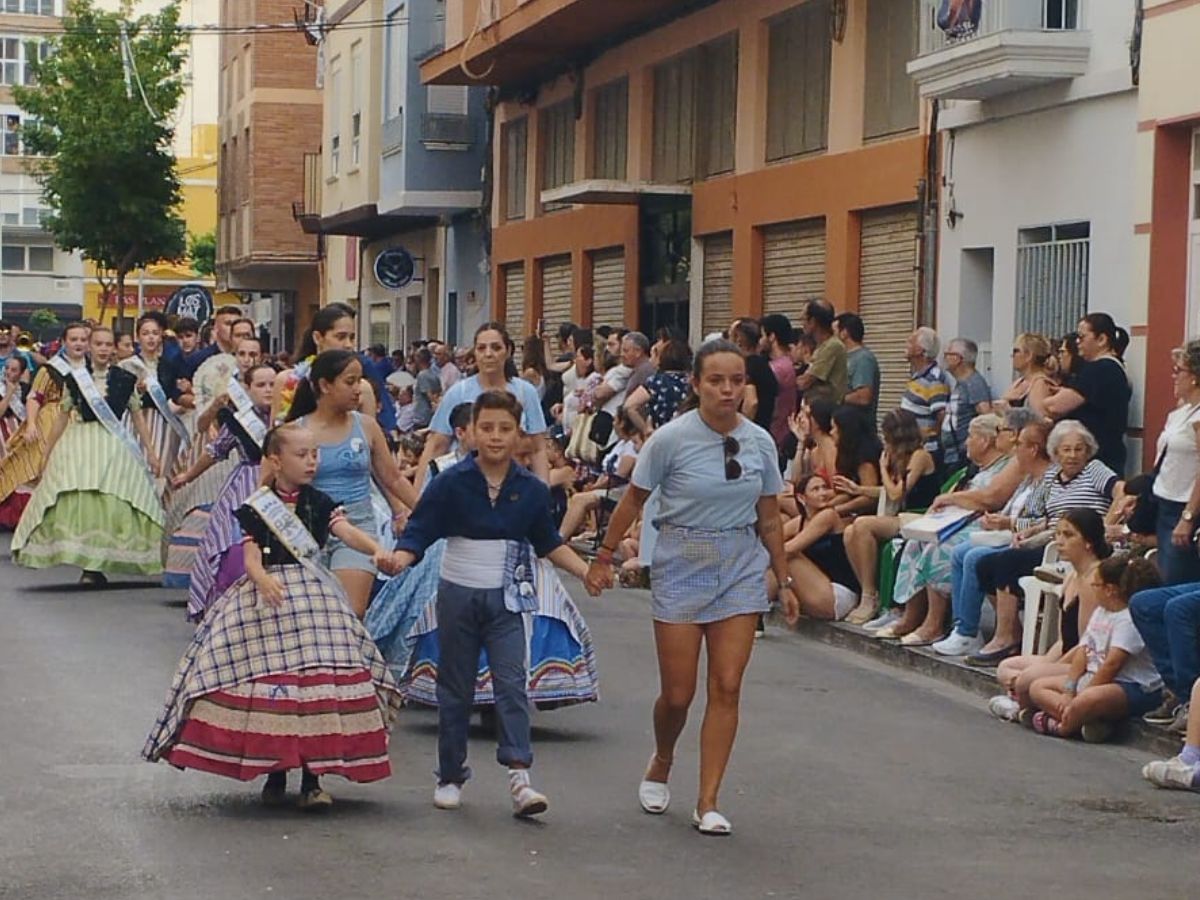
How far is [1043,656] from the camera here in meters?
12.7

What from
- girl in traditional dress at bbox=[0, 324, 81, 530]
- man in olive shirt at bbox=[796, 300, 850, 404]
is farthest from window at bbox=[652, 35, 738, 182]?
girl in traditional dress at bbox=[0, 324, 81, 530]

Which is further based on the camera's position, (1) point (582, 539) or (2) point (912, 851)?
(1) point (582, 539)

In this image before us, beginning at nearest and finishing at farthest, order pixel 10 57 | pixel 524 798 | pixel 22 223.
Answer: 1. pixel 524 798
2. pixel 10 57
3. pixel 22 223

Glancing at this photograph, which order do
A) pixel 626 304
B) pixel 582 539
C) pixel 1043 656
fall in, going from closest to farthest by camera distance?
1. pixel 1043 656
2. pixel 582 539
3. pixel 626 304

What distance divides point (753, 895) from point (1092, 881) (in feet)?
4.05

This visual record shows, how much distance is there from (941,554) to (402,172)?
24.2 metres

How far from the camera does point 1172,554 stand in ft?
40.8

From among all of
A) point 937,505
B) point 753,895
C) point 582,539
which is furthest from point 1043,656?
point 582,539

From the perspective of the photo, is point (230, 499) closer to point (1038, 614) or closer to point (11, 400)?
point (1038, 614)

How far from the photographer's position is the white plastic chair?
1321cm

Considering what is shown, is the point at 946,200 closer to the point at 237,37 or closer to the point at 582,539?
the point at 582,539

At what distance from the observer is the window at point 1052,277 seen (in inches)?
739

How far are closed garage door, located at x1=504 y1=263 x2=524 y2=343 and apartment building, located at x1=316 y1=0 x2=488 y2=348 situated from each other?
1544 millimetres

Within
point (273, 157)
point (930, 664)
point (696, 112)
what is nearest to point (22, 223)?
point (273, 157)
